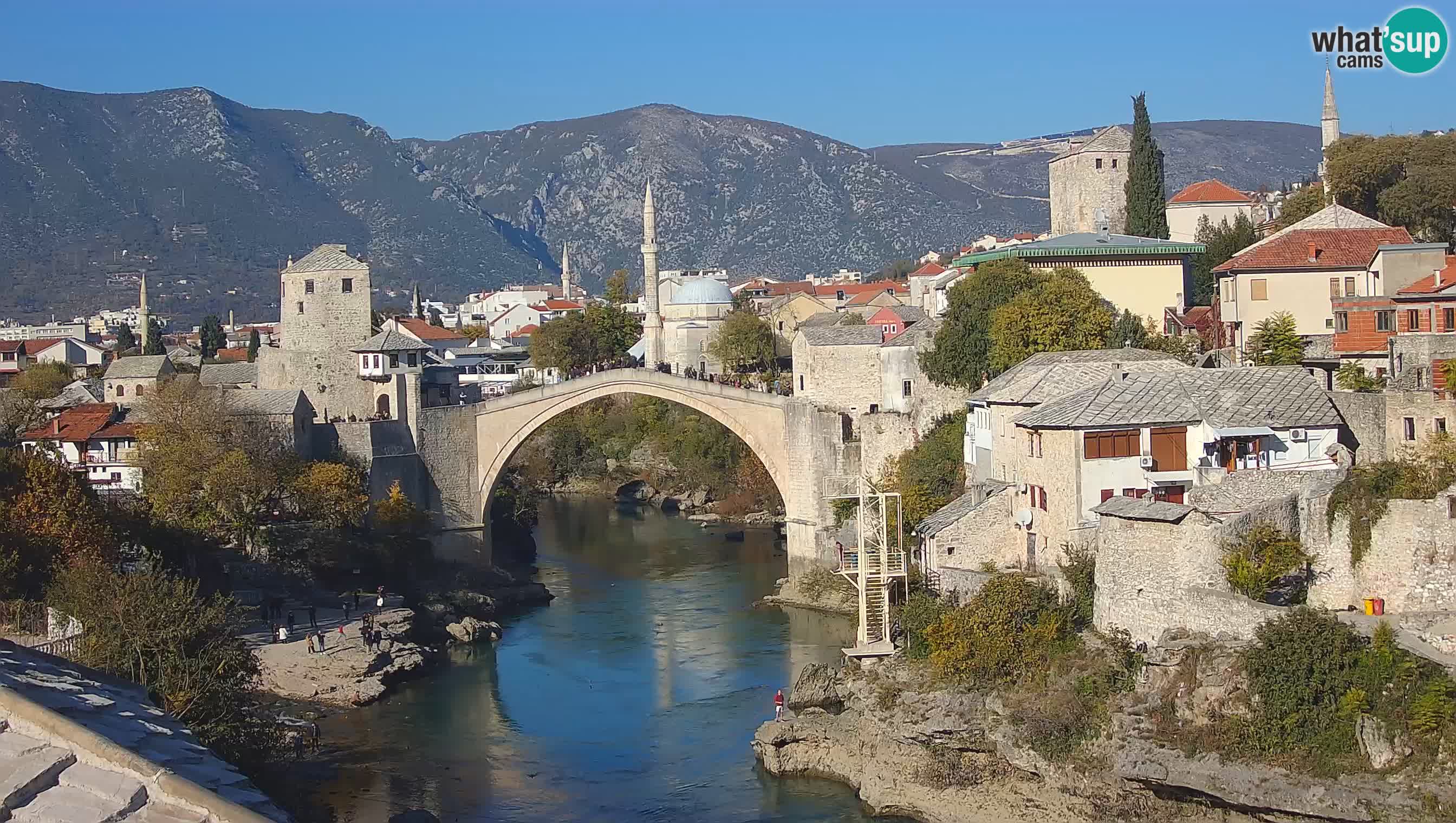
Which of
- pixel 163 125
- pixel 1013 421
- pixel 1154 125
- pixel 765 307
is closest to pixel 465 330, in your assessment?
pixel 765 307

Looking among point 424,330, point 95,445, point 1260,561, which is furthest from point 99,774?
point 424,330

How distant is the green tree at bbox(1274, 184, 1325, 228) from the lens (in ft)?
137

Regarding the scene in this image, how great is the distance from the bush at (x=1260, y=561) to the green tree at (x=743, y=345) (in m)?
38.7

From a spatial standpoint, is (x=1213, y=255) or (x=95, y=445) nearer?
(x=95, y=445)

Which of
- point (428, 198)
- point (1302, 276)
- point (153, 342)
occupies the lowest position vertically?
point (1302, 276)

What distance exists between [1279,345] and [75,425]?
27.5 meters

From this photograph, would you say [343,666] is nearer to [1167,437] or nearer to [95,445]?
[1167,437]

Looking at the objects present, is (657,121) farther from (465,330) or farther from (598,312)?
(598,312)

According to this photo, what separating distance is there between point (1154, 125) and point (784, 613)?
163925mm

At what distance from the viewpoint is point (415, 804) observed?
76.0 feet

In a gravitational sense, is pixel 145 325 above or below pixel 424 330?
above

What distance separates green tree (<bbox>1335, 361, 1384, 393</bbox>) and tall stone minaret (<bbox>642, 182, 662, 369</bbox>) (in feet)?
100

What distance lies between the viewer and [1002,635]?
23.9 metres

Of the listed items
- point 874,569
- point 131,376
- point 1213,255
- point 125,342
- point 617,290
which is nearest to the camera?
point 874,569
